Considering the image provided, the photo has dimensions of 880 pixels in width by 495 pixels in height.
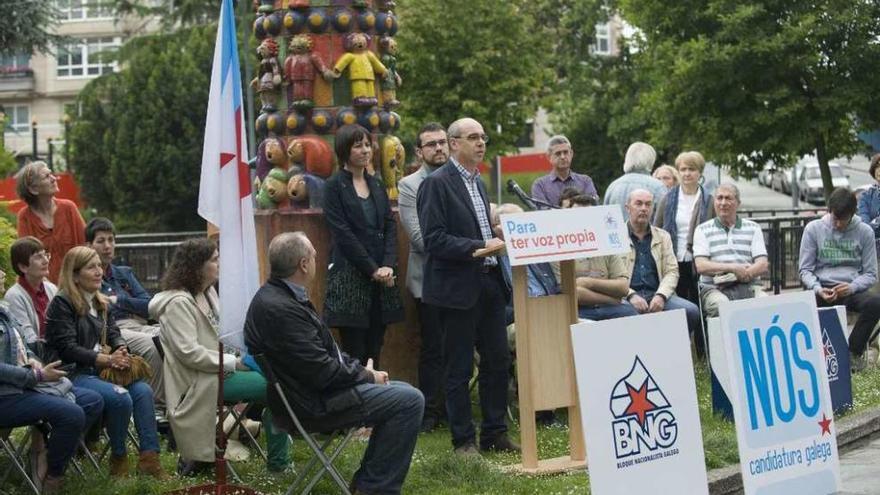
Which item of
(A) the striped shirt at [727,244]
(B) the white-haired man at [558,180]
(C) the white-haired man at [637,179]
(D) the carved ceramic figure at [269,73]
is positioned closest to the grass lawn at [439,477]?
(B) the white-haired man at [558,180]

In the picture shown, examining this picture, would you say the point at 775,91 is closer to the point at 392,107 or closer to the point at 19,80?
the point at 392,107

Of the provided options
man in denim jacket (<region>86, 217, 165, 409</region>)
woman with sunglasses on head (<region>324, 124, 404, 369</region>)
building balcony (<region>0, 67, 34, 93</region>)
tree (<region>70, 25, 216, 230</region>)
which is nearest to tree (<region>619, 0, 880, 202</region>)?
tree (<region>70, 25, 216, 230</region>)

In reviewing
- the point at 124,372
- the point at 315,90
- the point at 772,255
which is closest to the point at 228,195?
the point at 124,372

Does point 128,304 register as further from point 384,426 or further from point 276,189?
point 384,426

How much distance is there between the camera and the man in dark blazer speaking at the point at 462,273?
32.8 ft

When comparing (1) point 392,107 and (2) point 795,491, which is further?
(1) point 392,107

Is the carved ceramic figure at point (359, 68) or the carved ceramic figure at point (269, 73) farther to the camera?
the carved ceramic figure at point (269, 73)

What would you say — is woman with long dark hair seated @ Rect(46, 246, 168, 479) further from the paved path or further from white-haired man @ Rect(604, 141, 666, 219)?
white-haired man @ Rect(604, 141, 666, 219)

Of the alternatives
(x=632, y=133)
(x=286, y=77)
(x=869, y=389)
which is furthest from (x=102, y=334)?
(x=632, y=133)

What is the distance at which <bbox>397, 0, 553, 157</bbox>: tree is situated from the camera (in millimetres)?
44594

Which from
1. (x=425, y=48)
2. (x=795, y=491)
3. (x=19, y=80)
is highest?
(x=19, y=80)

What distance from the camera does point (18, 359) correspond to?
8.75m

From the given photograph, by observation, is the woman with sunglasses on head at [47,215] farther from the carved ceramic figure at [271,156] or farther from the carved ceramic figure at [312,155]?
the carved ceramic figure at [312,155]

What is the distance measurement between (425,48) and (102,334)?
35.8 meters
